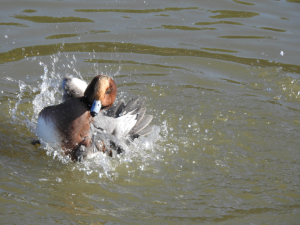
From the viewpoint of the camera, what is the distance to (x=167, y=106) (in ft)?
18.9

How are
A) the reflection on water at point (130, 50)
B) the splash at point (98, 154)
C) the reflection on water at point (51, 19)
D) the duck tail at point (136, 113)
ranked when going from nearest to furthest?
1. the splash at point (98, 154)
2. the duck tail at point (136, 113)
3. the reflection on water at point (130, 50)
4. the reflection on water at point (51, 19)

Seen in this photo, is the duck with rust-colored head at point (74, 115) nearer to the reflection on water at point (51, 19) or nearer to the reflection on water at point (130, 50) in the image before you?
the reflection on water at point (130, 50)

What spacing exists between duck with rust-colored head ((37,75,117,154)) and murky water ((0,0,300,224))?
0.99 ft

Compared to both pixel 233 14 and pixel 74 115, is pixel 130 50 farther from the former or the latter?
pixel 74 115

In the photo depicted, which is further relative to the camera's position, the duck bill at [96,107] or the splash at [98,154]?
the splash at [98,154]

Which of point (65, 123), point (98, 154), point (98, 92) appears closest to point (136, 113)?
point (98, 154)

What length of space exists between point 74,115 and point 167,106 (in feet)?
5.68

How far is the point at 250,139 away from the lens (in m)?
5.04

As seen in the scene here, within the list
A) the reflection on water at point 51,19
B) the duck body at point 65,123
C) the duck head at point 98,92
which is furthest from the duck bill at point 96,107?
the reflection on water at point 51,19

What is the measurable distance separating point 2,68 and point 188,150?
11.1 feet

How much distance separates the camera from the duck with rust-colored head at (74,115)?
14.3 feet

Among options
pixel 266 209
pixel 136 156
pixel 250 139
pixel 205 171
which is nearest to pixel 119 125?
pixel 136 156

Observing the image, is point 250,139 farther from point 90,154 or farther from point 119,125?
point 90,154

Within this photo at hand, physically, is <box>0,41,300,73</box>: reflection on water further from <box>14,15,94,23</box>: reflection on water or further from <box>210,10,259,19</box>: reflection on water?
<box>210,10,259,19</box>: reflection on water
